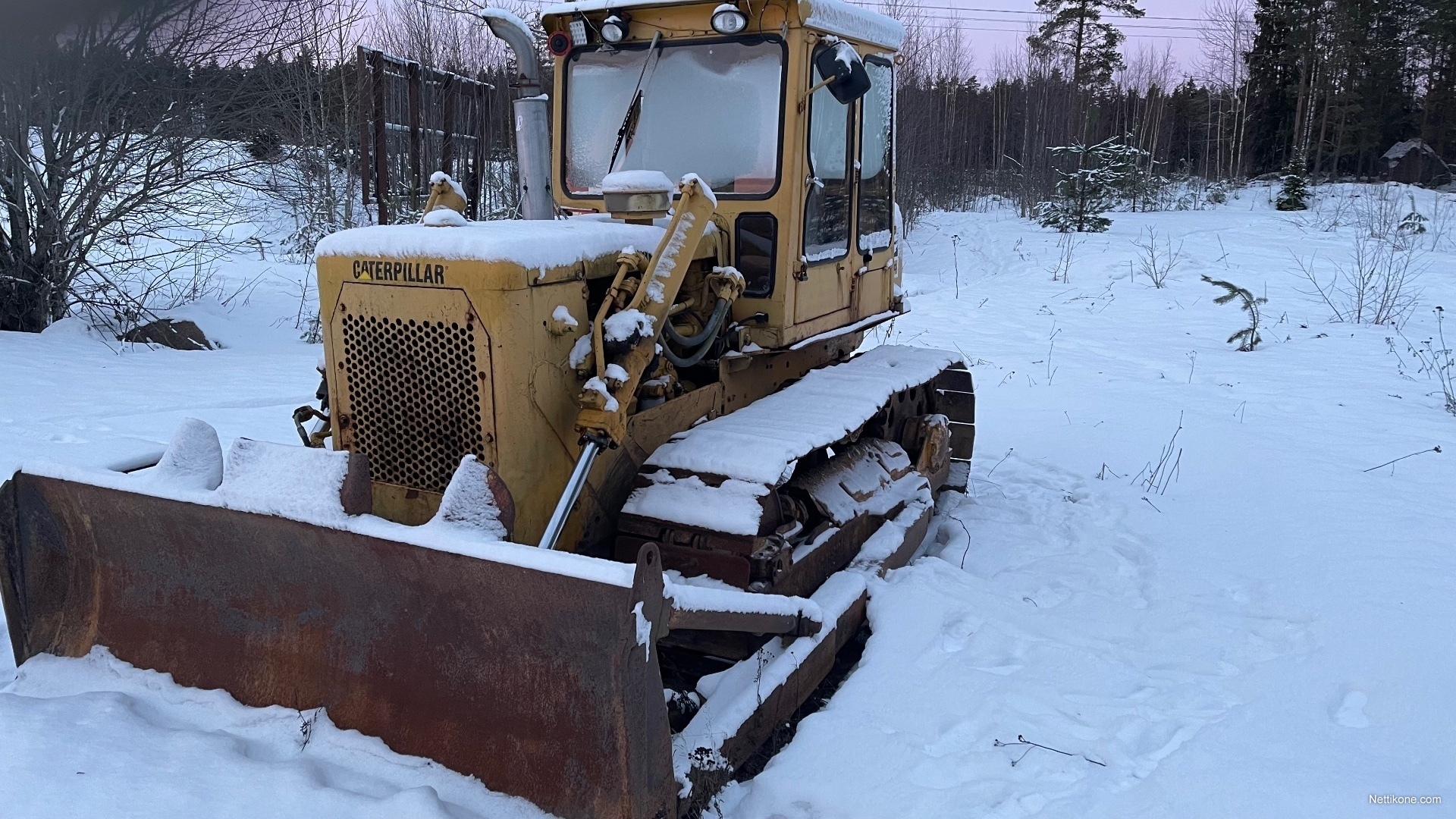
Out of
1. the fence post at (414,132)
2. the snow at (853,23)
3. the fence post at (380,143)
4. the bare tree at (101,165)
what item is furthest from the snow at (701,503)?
the fence post at (414,132)

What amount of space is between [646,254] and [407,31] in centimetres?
Result: 1591

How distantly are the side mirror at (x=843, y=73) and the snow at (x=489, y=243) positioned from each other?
0.99m

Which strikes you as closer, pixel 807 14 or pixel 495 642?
pixel 495 642

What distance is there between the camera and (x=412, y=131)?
11.7 metres

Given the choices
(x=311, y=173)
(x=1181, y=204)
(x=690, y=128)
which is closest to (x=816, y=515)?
(x=690, y=128)

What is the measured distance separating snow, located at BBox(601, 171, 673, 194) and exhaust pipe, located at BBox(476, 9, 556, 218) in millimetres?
779

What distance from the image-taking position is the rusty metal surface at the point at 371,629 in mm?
2756

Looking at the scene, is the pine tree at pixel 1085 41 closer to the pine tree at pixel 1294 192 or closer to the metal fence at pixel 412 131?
the pine tree at pixel 1294 192

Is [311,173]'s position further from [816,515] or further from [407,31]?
[816,515]

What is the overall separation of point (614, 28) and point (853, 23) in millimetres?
1076

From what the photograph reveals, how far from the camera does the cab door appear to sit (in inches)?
176

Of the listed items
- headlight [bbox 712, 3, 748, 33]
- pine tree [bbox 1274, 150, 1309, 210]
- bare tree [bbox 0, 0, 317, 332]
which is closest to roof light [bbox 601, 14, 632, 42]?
headlight [bbox 712, 3, 748, 33]

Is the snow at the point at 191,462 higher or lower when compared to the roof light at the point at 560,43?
lower

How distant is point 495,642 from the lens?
9.51 feet
